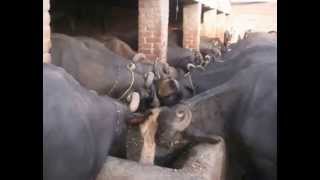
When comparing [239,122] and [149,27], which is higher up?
[149,27]

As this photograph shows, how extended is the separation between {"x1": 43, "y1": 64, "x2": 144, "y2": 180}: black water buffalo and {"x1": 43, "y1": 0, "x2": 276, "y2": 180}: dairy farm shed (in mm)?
65

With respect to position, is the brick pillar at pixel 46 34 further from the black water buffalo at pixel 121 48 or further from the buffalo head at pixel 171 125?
→ the black water buffalo at pixel 121 48

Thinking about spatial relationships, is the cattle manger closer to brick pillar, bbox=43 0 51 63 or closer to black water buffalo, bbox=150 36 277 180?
black water buffalo, bbox=150 36 277 180

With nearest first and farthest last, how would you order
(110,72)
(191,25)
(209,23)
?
(110,72)
(191,25)
(209,23)

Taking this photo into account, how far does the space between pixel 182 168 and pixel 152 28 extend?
1473mm

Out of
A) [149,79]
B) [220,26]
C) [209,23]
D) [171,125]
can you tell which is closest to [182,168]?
[171,125]

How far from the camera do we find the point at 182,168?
4.33 feet

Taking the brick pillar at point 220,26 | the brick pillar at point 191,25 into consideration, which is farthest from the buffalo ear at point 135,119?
the brick pillar at point 220,26

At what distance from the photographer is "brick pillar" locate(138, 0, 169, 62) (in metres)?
2.66

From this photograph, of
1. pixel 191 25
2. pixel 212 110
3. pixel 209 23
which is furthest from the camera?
pixel 209 23

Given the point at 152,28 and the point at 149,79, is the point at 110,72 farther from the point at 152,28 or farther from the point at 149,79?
the point at 152,28

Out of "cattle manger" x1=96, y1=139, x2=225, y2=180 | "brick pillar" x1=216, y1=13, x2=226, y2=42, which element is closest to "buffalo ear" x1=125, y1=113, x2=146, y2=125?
"cattle manger" x1=96, y1=139, x2=225, y2=180
